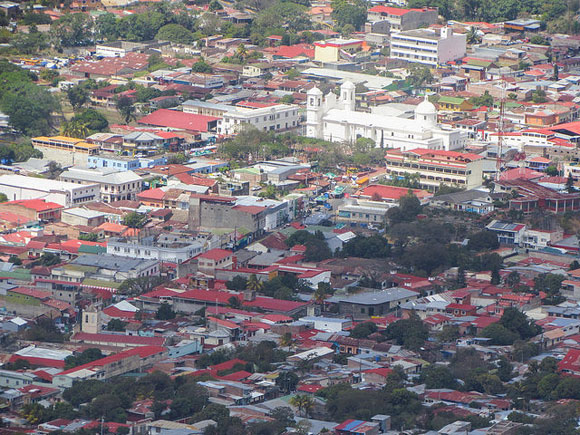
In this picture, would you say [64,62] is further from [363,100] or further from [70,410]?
[70,410]

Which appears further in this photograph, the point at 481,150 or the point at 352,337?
the point at 481,150

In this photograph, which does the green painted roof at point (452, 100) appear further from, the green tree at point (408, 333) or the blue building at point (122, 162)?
the green tree at point (408, 333)

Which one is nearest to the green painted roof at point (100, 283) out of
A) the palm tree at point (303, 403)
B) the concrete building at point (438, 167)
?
the palm tree at point (303, 403)

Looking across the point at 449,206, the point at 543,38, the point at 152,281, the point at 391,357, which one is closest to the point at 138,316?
the point at 152,281

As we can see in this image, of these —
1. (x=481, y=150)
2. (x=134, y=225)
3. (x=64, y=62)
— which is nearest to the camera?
(x=134, y=225)

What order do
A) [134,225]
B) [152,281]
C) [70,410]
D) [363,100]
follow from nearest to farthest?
[70,410], [152,281], [134,225], [363,100]
